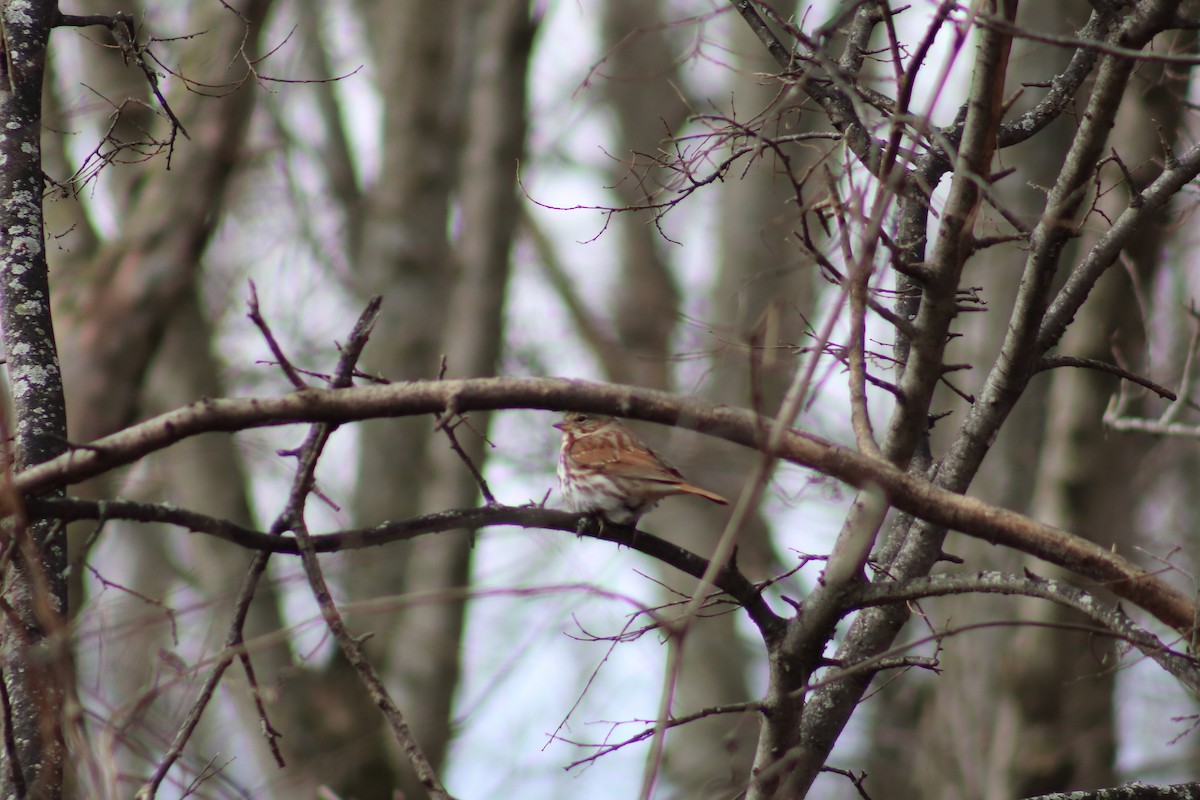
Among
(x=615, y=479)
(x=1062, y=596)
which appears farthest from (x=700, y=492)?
(x=1062, y=596)

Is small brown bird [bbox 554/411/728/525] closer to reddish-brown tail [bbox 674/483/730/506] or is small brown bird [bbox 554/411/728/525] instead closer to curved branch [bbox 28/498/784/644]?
reddish-brown tail [bbox 674/483/730/506]

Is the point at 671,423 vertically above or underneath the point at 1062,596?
above

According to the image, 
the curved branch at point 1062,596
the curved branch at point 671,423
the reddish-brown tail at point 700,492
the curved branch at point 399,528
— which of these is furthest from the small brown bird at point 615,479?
the curved branch at point 671,423

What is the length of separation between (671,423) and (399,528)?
2.21 ft

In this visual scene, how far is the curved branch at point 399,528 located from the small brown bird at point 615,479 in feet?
4.73

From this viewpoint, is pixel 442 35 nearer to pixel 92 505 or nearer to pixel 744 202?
pixel 744 202

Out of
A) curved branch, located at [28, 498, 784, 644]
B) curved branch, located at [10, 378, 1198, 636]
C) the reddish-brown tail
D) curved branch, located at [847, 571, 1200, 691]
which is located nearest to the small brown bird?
the reddish-brown tail

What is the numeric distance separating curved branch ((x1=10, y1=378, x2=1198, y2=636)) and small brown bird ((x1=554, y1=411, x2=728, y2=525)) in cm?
195

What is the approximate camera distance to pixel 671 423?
96.4 inches

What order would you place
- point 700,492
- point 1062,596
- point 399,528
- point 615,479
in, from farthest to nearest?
point 615,479 → point 700,492 → point 399,528 → point 1062,596

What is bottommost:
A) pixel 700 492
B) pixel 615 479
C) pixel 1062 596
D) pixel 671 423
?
pixel 1062 596

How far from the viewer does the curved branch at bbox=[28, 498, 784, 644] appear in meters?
2.28

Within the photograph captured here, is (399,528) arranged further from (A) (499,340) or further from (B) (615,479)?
(A) (499,340)

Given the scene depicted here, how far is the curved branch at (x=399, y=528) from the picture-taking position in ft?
7.47
